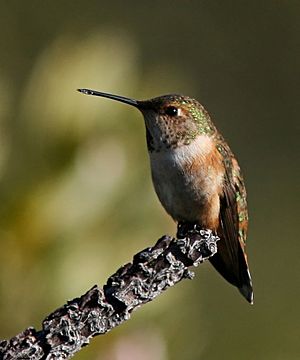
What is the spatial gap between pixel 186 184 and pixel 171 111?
0.92ft

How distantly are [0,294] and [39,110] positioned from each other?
49 cm

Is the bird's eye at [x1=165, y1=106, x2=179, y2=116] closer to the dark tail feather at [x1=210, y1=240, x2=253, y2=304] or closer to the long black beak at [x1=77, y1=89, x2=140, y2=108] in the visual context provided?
the long black beak at [x1=77, y1=89, x2=140, y2=108]

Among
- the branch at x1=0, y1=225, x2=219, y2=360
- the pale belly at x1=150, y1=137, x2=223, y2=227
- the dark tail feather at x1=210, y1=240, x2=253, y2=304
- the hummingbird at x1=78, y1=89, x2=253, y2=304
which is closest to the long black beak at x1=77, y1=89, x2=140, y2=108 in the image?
the hummingbird at x1=78, y1=89, x2=253, y2=304

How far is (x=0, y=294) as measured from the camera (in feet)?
8.63

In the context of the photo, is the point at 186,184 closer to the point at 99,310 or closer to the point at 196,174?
the point at 196,174

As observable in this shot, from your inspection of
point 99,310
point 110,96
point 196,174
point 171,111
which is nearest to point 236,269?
point 196,174

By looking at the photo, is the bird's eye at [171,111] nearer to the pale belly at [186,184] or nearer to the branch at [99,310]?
the pale belly at [186,184]

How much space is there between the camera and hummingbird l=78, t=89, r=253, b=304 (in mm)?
3086

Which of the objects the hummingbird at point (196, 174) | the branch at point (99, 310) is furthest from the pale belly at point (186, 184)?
the branch at point (99, 310)

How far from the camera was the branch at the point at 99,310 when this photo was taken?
1.88m

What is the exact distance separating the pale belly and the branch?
866mm

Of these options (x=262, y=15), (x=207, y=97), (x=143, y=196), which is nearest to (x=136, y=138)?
(x=143, y=196)

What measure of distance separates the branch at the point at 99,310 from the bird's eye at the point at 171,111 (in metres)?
1.10

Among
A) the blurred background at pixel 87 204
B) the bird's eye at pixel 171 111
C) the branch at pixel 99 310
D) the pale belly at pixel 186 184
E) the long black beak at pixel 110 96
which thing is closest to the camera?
the branch at pixel 99 310
